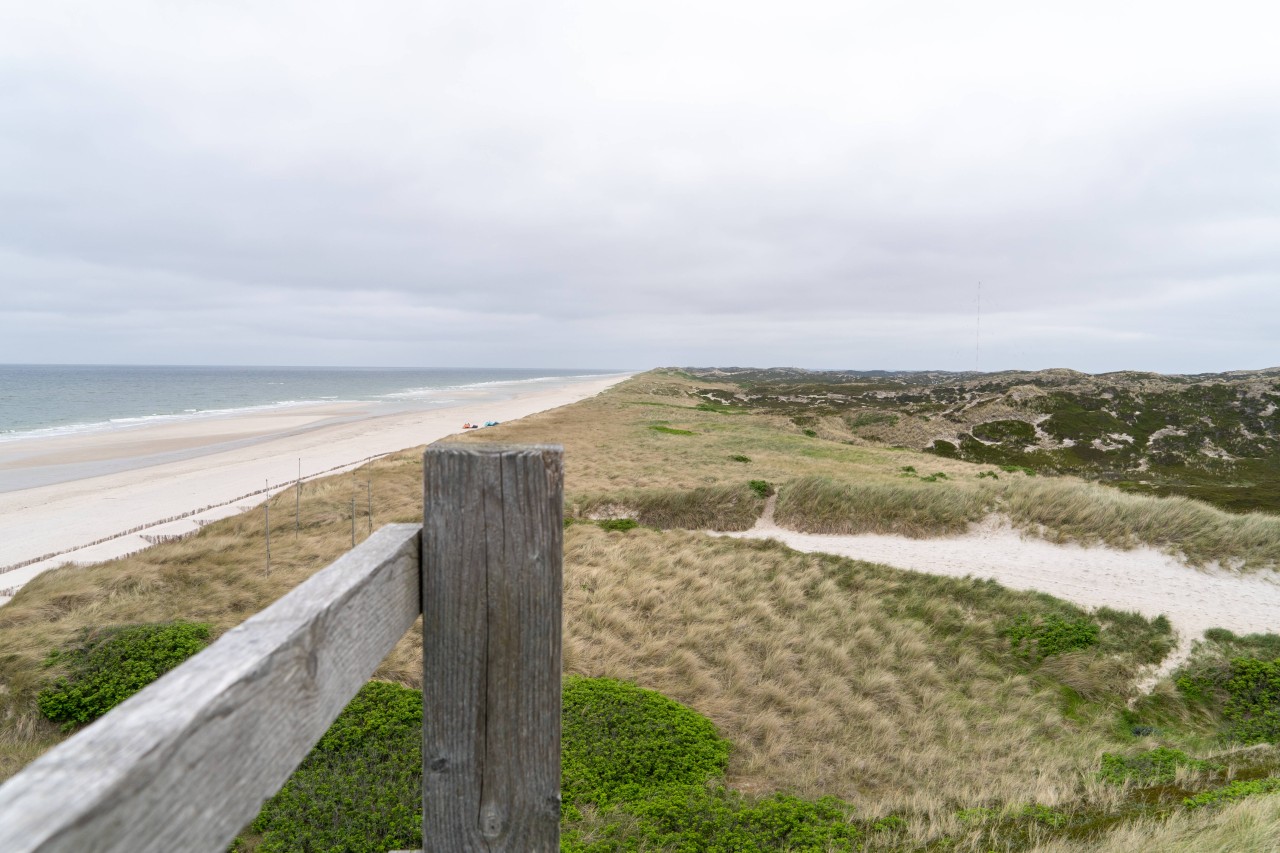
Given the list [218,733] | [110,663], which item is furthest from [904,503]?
[218,733]

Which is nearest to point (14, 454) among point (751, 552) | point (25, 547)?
point (25, 547)

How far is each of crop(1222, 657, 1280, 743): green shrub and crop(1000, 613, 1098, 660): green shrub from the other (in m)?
A: 1.50

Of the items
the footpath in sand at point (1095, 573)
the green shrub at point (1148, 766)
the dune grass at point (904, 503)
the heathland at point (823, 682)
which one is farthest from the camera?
the dune grass at point (904, 503)

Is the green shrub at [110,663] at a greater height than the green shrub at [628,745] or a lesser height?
greater

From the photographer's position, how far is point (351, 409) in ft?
211

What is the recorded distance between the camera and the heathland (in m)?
4.50

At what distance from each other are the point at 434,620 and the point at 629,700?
17.8 feet

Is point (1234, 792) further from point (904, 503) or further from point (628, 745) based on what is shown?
point (904, 503)

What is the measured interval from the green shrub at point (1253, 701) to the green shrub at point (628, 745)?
6356 mm

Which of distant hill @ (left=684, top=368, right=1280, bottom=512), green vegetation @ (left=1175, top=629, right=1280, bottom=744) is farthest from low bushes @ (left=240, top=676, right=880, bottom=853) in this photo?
distant hill @ (left=684, top=368, right=1280, bottom=512)

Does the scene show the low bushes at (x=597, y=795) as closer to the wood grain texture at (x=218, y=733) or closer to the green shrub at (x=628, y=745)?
the green shrub at (x=628, y=745)

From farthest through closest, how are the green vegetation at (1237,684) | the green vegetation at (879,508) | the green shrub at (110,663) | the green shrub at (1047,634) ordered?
1. the green vegetation at (879,508)
2. the green shrub at (1047,634)
3. the green vegetation at (1237,684)
4. the green shrub at (110,663)

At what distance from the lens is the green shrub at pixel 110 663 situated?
585 cm

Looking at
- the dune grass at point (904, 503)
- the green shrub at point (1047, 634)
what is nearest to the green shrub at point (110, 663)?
the dune grass at point (904, 503)
